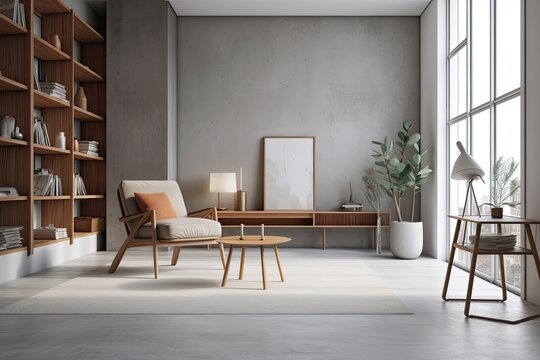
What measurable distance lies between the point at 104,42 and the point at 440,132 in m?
4.37

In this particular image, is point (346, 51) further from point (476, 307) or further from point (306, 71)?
point (476, 307)

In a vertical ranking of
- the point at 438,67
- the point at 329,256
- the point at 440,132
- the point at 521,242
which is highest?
the point at 438,67

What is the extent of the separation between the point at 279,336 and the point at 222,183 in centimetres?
400

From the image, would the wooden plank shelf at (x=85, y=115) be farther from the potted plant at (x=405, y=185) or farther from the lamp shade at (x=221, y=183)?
the potted plant at (x=405, y=185)

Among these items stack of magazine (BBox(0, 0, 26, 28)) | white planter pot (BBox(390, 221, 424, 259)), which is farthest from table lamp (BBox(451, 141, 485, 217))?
stack of magazine (BBox(0, 0, 26, 28))

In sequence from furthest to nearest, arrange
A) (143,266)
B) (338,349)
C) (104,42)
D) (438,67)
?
(104,42) < (438,67) < (143,266) < (338,349)

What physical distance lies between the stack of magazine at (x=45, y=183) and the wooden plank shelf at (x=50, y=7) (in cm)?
174

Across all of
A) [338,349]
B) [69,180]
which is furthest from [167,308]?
[69,180]

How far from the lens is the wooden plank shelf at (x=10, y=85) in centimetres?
438

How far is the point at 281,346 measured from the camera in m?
2.63

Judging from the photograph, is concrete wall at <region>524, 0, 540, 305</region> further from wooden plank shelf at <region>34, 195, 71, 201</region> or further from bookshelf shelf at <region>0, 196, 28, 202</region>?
wooden plank shelf at <region>34, 195, 71, 201</region>

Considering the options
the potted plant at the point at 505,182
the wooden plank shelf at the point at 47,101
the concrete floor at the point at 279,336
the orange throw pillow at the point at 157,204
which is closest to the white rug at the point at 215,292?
the concrete floor at the point at 279,336

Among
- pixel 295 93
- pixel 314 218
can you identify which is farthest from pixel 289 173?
pixel 295 93

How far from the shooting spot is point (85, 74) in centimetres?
648
